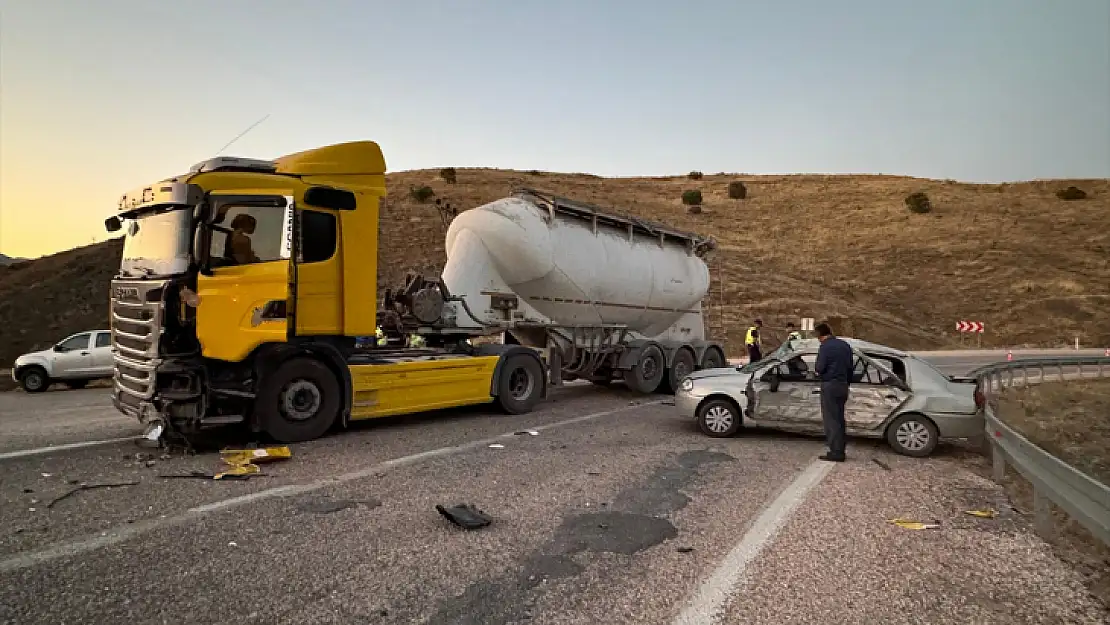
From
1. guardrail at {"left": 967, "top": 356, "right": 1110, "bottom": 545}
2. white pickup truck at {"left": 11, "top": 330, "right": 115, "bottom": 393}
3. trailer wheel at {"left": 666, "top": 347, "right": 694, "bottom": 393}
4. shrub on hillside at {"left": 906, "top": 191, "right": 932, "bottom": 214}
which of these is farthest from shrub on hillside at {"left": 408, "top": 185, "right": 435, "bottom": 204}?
guardrail at {"left": 967, "top": 356, "right": 1110, "bottom": 545}

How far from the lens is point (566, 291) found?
11977mm

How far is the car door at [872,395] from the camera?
7.93m

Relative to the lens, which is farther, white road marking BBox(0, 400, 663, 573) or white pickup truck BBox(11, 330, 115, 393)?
white pickup truck BBox(11, 330, 115, 393)

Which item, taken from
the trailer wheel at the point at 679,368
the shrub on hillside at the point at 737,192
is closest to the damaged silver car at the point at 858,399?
the trailer wheel at the point at 679,368

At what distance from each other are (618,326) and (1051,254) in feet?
154

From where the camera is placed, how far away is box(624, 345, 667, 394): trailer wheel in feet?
44.3

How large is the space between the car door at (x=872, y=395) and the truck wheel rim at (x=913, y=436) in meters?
0.23

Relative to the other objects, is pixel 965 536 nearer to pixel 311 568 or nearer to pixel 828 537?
pixel 828 537

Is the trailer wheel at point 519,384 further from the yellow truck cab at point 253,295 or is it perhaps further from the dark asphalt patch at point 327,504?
the dark asphalt patch at point 327,504

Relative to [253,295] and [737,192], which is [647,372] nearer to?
[253,295]

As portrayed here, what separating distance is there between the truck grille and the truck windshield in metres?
0.18

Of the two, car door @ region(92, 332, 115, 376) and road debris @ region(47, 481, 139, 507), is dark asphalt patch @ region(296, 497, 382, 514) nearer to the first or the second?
road debris @ region(47, 481, 139, 507)

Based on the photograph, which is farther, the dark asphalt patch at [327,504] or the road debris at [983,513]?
the road debris at [983,513]

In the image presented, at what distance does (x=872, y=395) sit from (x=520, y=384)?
5.34 meters
